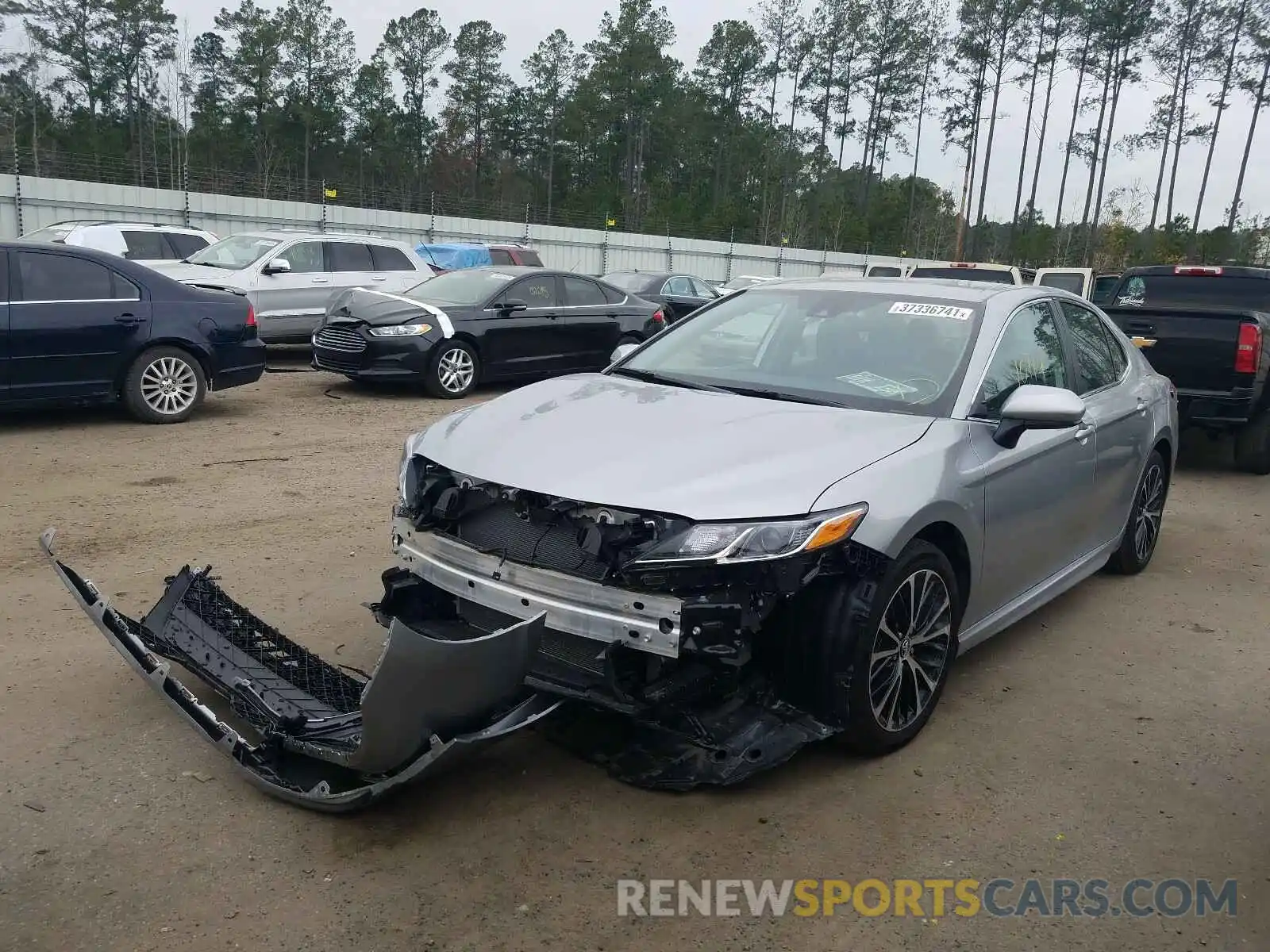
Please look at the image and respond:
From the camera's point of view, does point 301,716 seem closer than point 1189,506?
Yes

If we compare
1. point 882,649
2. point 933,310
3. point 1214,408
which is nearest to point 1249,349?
point 1214,408

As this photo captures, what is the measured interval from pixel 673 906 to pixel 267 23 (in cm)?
6338

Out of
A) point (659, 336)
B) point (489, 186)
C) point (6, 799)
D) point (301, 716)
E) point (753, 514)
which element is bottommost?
point (6, 799)

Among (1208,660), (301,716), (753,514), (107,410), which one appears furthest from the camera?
(107,410)

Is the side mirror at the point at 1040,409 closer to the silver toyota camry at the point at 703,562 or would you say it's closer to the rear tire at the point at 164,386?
the silver toyota camry at the point at 703,562

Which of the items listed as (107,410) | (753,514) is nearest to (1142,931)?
(753,514)

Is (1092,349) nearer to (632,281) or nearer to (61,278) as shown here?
(61,278)

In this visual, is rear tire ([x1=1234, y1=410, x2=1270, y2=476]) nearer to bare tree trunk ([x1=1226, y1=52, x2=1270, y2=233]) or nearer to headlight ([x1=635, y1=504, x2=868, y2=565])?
headlight ([x1=635, y1=504, x2=868, y2=565])

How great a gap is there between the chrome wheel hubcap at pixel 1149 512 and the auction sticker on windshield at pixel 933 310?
6.51 feet

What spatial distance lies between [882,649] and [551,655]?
114 centimetres

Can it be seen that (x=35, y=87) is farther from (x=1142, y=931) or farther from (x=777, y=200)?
(x=1142, y=931)

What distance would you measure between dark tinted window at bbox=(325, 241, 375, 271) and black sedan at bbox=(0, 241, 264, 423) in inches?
190

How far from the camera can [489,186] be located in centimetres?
6631

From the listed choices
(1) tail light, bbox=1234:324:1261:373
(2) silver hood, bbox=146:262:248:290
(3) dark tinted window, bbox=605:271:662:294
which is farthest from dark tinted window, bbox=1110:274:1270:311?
(3) dark tinted window, bbox=605:271:662:294
